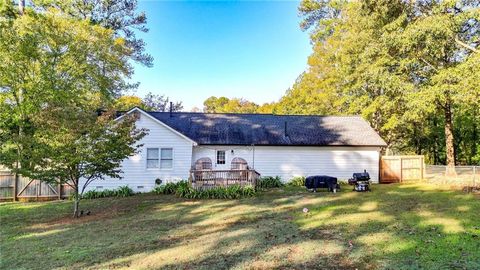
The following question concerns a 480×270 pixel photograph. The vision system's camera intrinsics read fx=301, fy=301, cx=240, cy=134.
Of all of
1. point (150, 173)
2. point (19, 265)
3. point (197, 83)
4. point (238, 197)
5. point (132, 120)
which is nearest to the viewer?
point (19, 265)

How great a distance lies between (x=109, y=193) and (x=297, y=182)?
425 inches

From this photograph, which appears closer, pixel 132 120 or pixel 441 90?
pixel 132 120

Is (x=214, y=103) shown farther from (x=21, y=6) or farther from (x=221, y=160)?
(x=221, y=160)

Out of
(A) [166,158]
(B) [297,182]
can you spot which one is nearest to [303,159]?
(B) [297,182]

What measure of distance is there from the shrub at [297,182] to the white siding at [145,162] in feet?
20.5

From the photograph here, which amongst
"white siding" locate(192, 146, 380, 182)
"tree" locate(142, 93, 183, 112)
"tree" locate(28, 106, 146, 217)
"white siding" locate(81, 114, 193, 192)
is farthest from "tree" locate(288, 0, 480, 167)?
"tree" locate(142, 93, 183, 112)

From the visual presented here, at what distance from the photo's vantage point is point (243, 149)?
18562mm

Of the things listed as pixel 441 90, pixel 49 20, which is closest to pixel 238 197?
pixel 441 90

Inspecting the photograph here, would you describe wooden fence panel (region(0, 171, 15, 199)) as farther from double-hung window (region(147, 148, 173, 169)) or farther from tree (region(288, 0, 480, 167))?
tree (region(288, 0, 480, 167))

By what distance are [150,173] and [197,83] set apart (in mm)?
19507

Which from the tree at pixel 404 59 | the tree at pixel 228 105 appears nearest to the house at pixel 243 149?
the tree at pixel 404 59

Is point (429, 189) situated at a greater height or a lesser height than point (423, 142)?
lesser

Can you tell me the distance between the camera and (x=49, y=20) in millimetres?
17641

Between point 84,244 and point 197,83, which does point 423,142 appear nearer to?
point 197,83
